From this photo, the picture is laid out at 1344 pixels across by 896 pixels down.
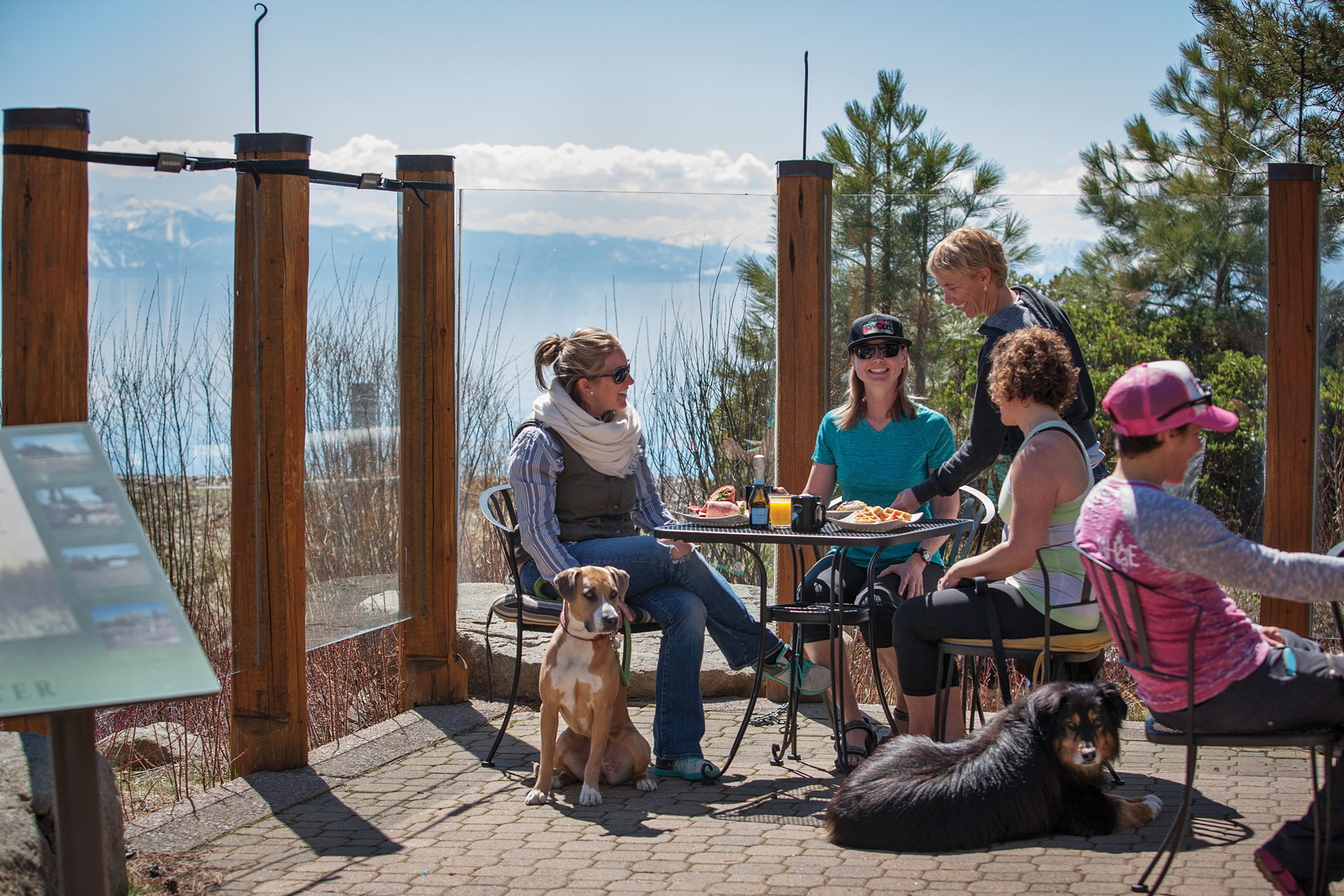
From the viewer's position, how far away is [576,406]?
4.57 meters

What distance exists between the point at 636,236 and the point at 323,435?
1887 millimetres

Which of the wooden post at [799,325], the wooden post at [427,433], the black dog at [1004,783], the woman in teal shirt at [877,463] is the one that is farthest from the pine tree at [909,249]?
the black dog at [1004,783]

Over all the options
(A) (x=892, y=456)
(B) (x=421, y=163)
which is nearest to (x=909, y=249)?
(A) (x=892, y=456)

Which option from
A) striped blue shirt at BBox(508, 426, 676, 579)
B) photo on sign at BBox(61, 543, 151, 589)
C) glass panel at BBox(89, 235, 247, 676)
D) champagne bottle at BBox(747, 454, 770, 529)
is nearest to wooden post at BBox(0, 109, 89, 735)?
glass panel at BBox(89, 235, 247, 676)

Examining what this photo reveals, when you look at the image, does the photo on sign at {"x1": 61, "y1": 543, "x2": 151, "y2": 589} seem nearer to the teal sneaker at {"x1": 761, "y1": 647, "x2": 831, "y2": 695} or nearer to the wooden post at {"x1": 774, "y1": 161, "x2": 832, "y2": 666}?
the teal sneaker at {"x1": 761, "y1": 647, "x2": 831, "y2": 695}

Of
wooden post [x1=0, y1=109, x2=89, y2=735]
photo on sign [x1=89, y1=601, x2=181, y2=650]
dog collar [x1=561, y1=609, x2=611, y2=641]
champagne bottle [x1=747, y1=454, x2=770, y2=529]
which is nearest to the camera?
photo on sign [x1=89, y1=601, x2=181, y2=650]

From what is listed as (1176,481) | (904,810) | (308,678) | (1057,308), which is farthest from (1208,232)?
(308,678)

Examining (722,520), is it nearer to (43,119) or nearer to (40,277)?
(40,277)

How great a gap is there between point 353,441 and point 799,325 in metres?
2.00

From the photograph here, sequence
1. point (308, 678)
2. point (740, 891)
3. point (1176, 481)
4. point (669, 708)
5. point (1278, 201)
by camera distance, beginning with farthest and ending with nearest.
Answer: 1. point (308, 678)
2. point (1278, 201)
3. point (669, 708)
4. point (740, 891)
5. point (1176, 481)

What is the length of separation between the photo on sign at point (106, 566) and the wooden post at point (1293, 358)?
474 cm

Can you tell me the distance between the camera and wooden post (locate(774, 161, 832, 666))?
5.53 metres

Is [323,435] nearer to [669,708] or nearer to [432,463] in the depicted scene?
[432,463]

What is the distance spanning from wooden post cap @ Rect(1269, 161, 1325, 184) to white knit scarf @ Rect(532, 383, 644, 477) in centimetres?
313
